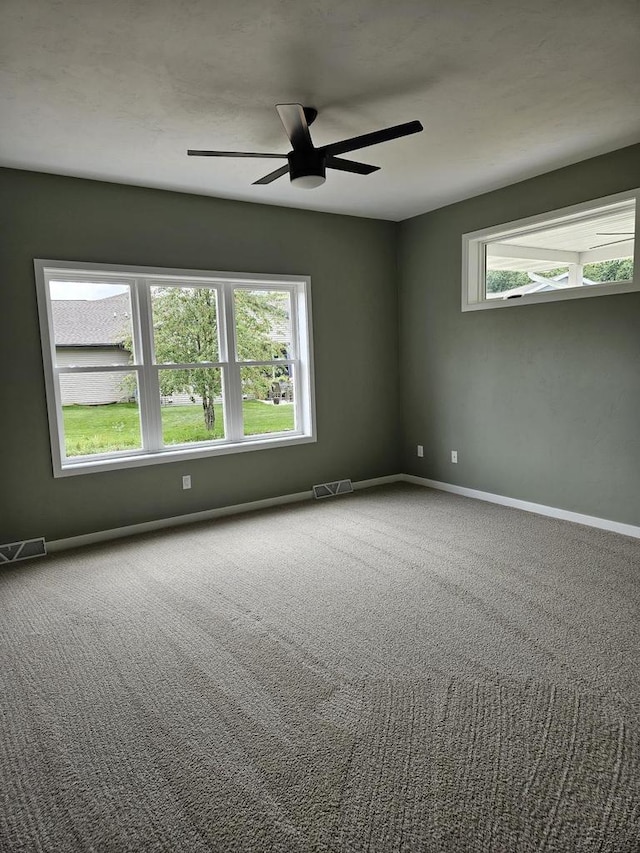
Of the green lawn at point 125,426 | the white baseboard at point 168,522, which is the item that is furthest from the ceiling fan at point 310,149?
the white baseboard at point 168,522

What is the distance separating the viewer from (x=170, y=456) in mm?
4590

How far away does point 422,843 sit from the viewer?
155cm

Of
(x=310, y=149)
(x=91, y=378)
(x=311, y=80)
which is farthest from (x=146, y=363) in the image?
(x=311, y=80)

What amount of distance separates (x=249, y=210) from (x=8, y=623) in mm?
3693

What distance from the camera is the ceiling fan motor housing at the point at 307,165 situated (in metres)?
2.90

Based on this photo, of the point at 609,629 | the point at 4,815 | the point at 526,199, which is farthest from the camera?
the point at 526,199

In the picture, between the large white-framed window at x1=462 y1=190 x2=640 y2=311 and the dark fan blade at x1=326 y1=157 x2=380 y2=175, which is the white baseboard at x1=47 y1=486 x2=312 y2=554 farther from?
the dark fan blade at x1=326 y1=157 x2=380 y2=175

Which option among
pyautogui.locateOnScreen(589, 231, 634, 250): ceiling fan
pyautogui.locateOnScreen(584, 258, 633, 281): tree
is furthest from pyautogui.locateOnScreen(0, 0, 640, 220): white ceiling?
pyautogui.locateOnScreen(584, 258, 633, 281): tree

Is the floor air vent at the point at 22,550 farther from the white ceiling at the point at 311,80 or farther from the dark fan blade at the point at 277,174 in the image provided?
the dark fan blade at the point at 277,174

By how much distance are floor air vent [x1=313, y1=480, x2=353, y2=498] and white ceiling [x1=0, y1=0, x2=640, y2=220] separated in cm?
292

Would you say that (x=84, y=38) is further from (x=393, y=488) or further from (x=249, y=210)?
(x=393, y=488)

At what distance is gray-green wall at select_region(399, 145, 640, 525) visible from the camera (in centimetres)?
398

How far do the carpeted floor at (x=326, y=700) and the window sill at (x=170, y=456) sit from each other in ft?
2.47

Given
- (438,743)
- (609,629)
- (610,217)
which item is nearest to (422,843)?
(438,743)
